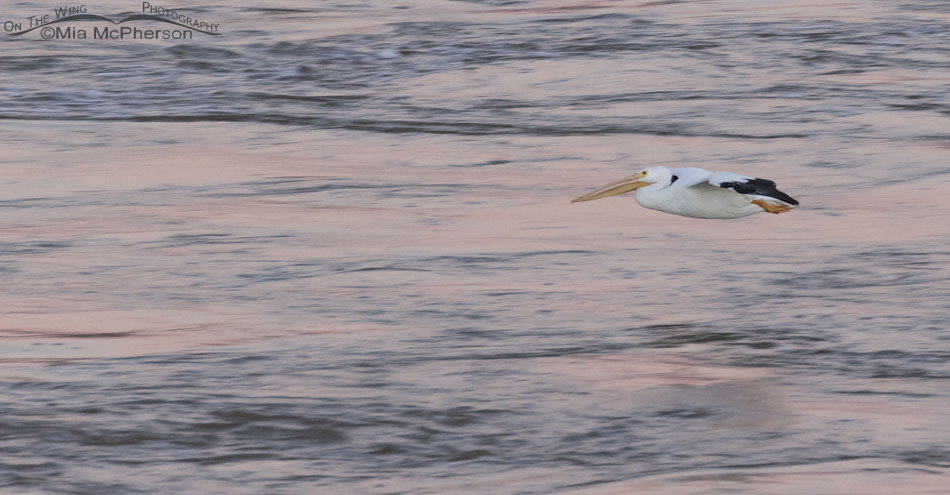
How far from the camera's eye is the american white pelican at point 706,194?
4461 millimetres

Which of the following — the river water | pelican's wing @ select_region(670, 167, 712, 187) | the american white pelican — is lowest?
the river water

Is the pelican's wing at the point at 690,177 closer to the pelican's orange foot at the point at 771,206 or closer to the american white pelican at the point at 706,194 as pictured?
the american white pelican at the point at 706,194

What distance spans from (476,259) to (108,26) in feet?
15.5

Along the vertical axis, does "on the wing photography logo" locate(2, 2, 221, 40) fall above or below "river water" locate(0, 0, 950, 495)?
above

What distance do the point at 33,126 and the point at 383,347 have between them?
11.0ft

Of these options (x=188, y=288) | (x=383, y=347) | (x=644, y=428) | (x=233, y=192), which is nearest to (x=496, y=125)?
(x=233, y=192)

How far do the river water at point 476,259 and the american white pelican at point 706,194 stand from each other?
0.99 ft

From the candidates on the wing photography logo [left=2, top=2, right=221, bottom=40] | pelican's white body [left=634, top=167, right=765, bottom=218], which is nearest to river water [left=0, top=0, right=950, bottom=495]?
on the wing photography logo [left=2, top=2, right=221, bottom=40]

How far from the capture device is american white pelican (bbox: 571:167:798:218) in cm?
446

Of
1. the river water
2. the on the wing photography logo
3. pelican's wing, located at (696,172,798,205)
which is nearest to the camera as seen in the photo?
the river water

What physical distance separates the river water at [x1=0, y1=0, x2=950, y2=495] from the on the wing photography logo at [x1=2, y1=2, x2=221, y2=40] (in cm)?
14

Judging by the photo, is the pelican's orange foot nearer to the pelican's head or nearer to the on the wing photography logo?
the pelican's head

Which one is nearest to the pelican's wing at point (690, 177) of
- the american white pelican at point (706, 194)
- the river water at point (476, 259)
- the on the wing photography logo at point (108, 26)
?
the american white pelican at point (706, 194)

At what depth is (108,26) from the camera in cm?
929
